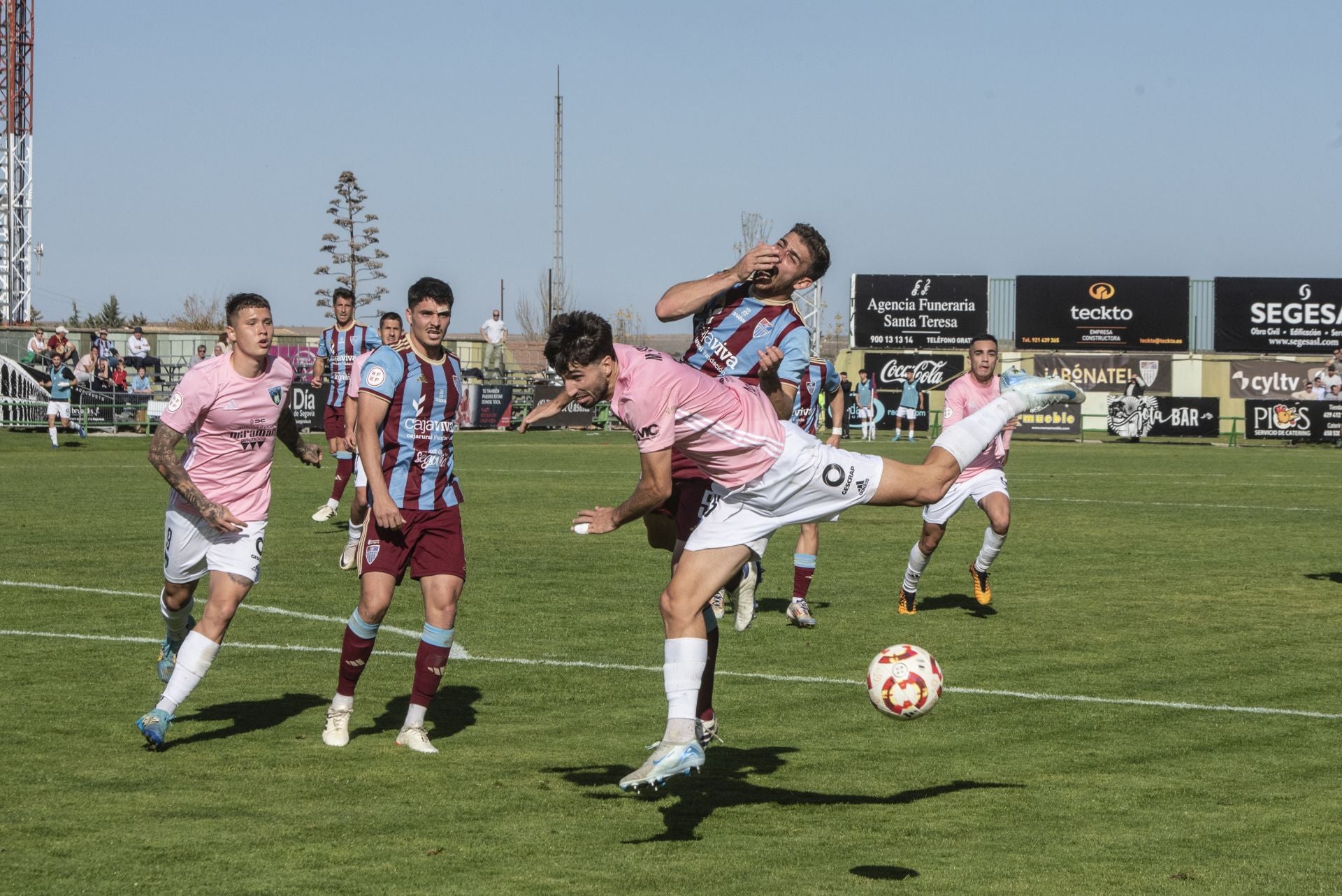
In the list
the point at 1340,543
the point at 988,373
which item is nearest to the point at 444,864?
the point at 988,373

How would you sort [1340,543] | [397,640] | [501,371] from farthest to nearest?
[501,371] < [1340,543] < [397,640]

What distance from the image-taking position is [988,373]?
12.8m

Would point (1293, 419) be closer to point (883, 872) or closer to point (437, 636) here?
point (437, 636)

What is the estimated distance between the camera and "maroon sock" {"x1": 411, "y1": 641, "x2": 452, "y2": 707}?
770 centimetres

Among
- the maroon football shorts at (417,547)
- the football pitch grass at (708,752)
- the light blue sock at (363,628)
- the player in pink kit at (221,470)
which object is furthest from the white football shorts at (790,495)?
the player in pink kit at (221,470)

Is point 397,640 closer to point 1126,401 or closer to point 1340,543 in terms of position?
point 1340,543

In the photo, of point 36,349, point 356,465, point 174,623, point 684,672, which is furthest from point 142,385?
point 684,672

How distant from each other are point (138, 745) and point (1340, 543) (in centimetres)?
1538

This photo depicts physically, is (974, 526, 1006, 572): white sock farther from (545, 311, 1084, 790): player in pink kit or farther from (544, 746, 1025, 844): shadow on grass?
(545, 311, 1084, 790): player in pink kit

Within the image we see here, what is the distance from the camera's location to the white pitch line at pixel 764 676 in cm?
879

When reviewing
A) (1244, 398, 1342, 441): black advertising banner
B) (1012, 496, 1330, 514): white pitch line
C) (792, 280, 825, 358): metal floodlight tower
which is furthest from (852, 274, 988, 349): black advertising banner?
(1012, 496, 1330, 514): white pitch line

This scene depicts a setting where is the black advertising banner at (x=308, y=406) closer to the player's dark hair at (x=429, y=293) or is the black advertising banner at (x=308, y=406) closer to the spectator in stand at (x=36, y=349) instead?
the spectator in stand at (x=36, y=349)

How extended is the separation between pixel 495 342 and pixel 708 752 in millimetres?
43526

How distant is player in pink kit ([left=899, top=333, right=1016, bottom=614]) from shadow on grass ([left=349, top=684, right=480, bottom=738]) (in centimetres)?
466
